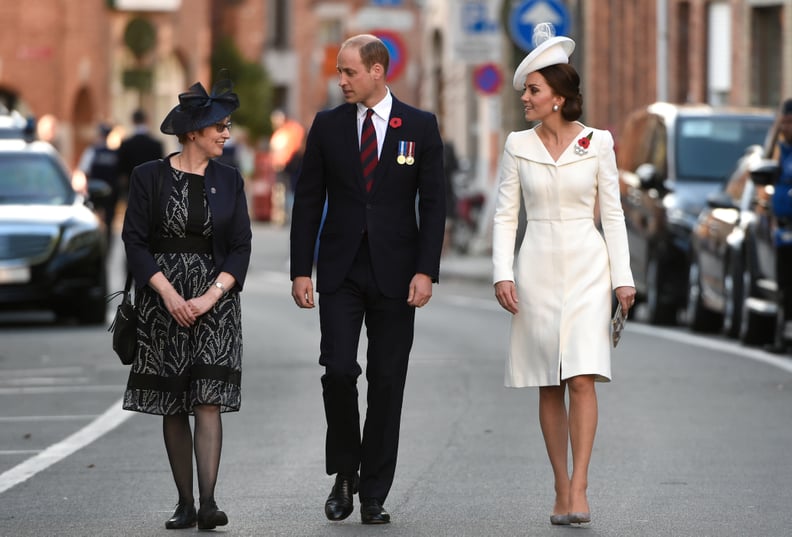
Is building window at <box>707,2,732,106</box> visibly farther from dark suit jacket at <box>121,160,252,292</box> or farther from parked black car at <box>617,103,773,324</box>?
dark suit jacket at <box>121,160,252,292</box>

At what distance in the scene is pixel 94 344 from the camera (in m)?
19.2

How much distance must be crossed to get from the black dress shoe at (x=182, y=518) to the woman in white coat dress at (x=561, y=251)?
52.6 inches

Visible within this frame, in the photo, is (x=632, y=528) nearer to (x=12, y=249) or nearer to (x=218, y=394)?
(x=218, y=394)

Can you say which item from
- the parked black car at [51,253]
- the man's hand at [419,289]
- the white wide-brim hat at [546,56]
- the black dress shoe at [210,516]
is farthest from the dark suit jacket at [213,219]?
the parked black car at [51,253]

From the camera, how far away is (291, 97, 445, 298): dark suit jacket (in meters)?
9.07

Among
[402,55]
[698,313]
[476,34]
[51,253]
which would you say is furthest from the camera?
[402,55]

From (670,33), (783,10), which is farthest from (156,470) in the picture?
(670,33)

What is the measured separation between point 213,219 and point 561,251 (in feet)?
4.46

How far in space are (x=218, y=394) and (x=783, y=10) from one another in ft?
83.6

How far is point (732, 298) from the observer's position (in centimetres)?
1844

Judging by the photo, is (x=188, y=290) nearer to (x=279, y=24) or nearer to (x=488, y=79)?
(x=488, y=79)

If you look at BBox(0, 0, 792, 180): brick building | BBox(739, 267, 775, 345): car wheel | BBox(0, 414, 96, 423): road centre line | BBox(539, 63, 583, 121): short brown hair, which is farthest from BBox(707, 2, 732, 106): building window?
BBox(539, 63, 583, 121): short brown hair

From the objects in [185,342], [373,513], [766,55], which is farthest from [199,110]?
[766,55]

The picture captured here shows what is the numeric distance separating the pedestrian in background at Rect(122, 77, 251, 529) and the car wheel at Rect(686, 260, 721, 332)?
11.1 m
